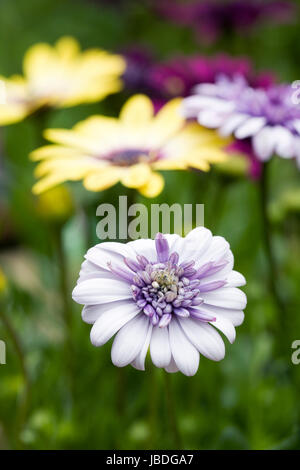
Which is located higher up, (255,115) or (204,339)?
(255,115)

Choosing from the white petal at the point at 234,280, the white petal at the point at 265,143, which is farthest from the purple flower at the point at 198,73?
the white petal at the point at 234,280

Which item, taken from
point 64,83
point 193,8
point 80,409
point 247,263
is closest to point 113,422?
point 80,409

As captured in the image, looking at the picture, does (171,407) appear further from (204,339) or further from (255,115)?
(255,115)

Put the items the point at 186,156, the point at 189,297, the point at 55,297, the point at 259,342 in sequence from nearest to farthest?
the point at 189,297 → the point at 186,156 → the point at 259,342 → the point at 55,297

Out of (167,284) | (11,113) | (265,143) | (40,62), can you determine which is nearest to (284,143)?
(265,143)

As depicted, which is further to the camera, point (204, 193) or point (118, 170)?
point (204, 193)

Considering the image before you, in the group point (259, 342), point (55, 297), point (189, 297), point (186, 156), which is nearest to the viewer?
point (189, 297)
